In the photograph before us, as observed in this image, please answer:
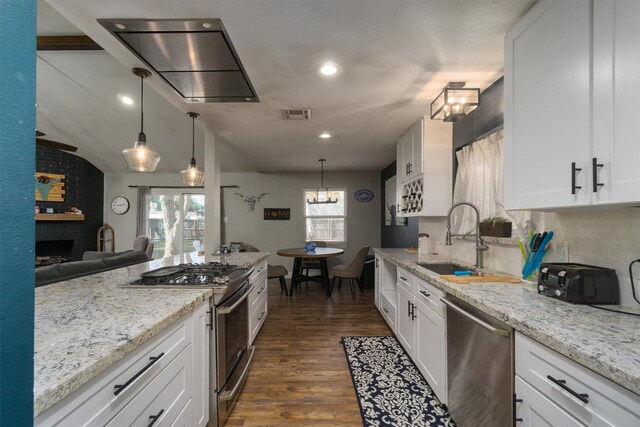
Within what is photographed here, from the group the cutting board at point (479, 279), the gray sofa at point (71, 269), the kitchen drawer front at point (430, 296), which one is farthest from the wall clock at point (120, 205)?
the cutting board at point (479, 279)

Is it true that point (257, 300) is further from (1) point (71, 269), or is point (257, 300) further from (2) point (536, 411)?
(2) point (536, 411)

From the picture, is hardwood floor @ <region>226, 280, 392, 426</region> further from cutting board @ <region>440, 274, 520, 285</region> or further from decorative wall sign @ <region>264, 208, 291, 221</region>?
decorative wall sign @ <region>264, 208, 291, 221</region>

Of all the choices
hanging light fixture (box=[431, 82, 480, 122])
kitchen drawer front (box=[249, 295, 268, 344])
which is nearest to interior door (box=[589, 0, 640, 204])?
hanging light fixture (box=[431, 82, 480, 122])

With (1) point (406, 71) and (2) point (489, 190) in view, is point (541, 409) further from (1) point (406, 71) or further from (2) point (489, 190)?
(1) point (406, 71)

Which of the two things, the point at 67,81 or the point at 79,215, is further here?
the point at 79,215

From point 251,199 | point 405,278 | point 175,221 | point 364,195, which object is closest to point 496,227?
point 405,278

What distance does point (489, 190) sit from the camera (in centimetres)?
224

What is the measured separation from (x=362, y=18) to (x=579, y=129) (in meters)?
1.13

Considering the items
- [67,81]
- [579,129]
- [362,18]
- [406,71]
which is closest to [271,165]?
[67,81]

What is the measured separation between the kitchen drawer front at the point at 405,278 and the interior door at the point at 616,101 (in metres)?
1.46

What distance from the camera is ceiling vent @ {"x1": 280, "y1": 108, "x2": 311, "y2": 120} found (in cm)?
276

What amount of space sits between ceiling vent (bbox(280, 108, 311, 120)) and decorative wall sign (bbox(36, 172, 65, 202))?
5773 mm

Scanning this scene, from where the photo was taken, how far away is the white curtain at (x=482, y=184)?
2104mm

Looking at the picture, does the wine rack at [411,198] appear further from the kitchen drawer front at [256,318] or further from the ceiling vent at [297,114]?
the kitchen drawer front at [256,318]
